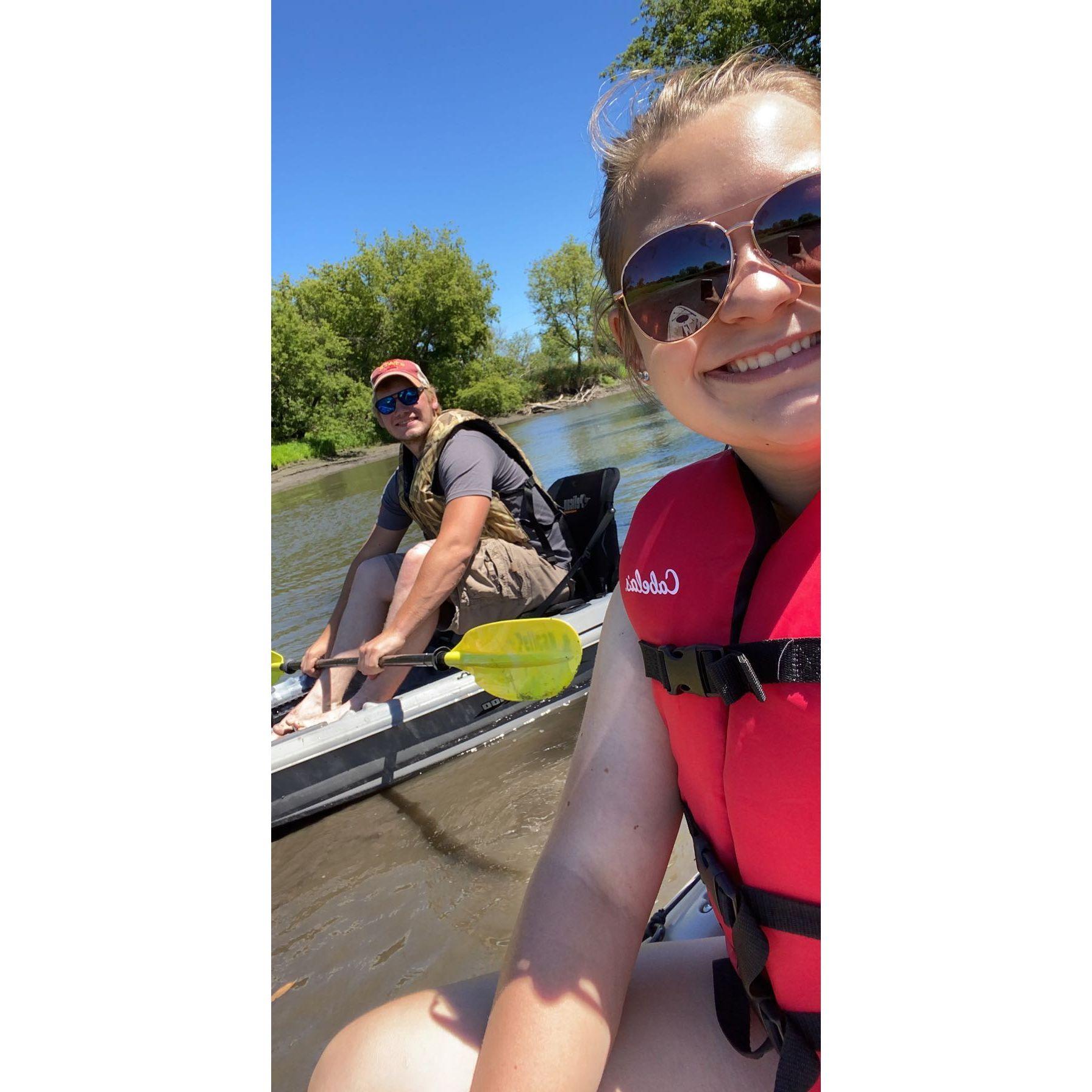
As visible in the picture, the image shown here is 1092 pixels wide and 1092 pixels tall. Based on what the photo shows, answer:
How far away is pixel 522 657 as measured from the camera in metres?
2.79

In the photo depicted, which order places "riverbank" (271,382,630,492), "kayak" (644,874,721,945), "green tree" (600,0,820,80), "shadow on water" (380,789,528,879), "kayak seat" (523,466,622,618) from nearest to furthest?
"kayak" (644,874,721,945)
"shadow on water" (380,789,528,879)
"kayak seat" (523,466,622,618)
"green tree" (600,0,820,80)
"riverbank" (271,382,630,492)

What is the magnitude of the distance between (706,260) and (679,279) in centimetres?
3

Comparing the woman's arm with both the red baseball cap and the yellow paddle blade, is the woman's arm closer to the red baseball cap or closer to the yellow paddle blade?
the yellow paddle blade

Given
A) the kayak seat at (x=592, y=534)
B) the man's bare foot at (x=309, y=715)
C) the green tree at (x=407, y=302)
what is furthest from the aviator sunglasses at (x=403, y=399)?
the green tree at (x=407, y=302)

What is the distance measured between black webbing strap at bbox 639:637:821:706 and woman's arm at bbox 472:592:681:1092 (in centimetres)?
11

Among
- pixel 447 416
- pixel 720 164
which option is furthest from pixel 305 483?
pixel 720 164

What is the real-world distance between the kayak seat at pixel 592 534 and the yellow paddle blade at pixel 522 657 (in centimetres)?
81

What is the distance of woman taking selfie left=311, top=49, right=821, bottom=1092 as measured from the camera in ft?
2.27

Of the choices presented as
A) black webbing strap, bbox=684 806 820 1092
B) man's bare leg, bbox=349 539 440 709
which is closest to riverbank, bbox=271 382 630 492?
man's bare leg, bbox=349 539 440 709

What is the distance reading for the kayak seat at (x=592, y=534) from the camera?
3727 millimetres

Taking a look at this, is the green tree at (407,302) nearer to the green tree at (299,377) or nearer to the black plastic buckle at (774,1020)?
the green tree at (299,377)

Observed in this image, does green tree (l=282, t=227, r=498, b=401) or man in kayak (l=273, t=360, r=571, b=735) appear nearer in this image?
man in kayak (l=273, t=360, r=571, b=735)
